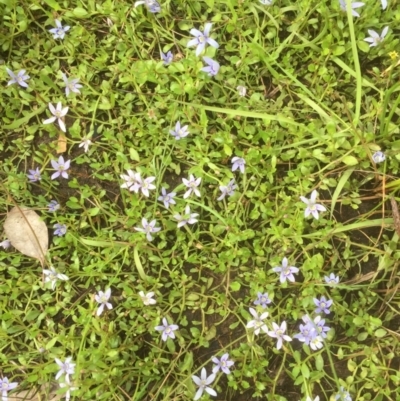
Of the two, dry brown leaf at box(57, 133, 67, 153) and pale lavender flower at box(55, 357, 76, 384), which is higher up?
dry brown leaf at box(57, 133, 67, 153)

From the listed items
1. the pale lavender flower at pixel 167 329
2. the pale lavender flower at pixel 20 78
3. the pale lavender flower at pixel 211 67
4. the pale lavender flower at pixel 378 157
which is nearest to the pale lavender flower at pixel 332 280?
the pale lavender flower at pixel 378 157

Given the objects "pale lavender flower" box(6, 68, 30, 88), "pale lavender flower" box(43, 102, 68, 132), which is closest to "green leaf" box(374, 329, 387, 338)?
"pale lavender flower" box(43, 102, 68, 132)

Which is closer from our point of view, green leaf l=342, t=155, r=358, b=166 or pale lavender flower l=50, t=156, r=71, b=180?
green leaf l=342, t=155, r=358, b=166

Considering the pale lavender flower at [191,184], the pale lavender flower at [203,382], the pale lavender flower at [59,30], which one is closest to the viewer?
the pale lavender flower at [203,382]

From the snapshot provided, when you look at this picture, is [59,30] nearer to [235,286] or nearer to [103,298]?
[103,298]

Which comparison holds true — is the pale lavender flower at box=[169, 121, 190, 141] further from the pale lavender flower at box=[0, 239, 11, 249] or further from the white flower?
the pale lavender flower at box=[0, 239, 11, 249]

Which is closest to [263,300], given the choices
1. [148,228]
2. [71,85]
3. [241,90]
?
[148,228]

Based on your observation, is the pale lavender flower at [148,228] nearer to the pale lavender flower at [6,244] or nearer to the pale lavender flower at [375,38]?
the pale lavender flower at [6,244]

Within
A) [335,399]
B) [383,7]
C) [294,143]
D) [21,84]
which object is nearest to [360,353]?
[335,399]
